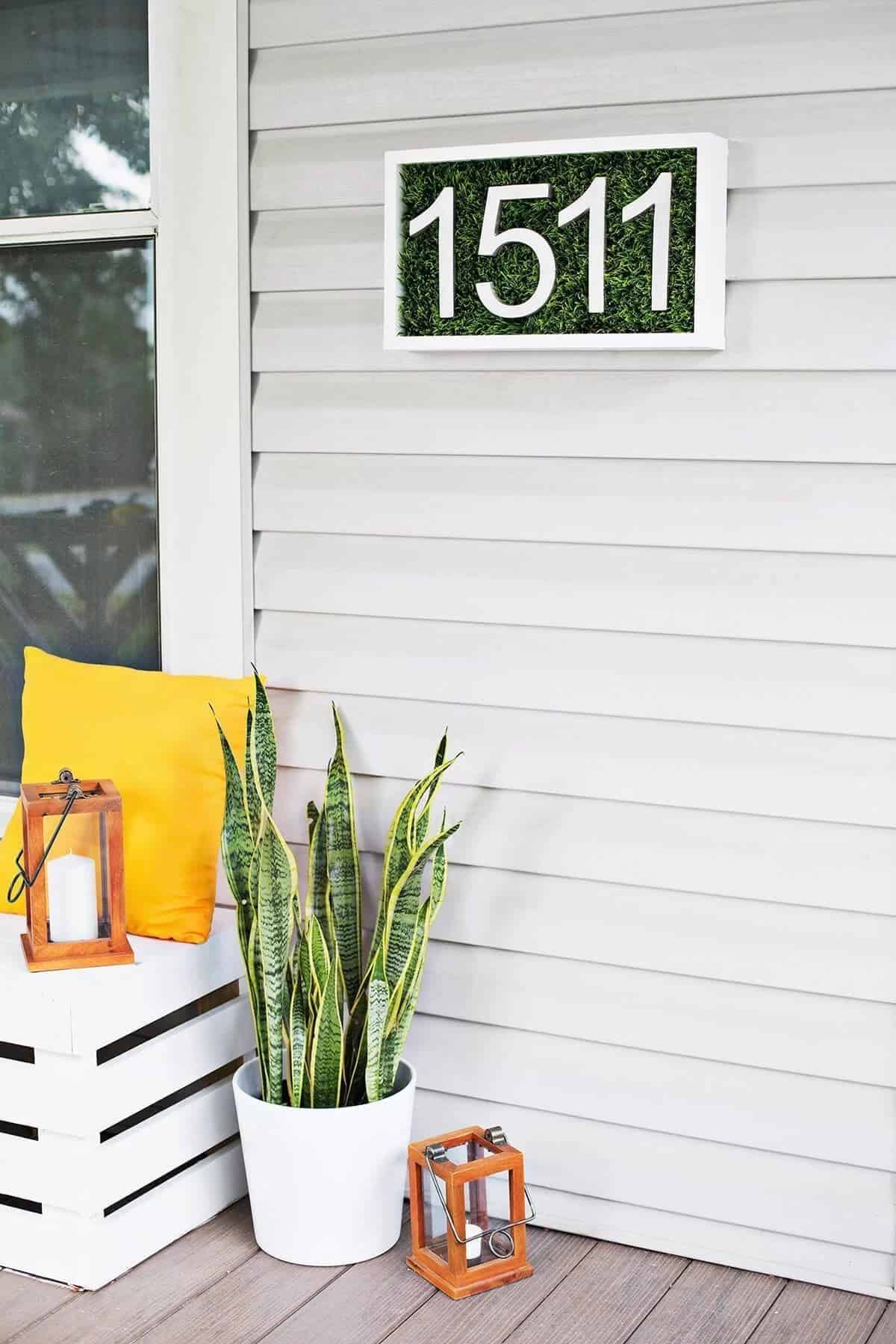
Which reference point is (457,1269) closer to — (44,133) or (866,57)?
(866,57)

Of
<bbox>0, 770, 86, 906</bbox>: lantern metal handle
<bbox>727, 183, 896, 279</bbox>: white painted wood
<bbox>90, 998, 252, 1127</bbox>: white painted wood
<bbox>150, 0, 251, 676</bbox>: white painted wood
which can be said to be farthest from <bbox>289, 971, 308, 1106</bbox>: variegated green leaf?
<bbox>727, 183, 896, 279</bbox>: white painted wood

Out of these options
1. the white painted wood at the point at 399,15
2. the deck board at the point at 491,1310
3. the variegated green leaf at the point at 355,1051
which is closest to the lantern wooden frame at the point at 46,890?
the variegated green leaf at the point at 355,1051

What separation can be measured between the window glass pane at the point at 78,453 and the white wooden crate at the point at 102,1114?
61cm

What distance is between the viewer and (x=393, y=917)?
7.44 feet

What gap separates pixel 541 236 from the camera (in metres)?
2.21

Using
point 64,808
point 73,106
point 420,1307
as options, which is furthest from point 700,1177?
point 73,106

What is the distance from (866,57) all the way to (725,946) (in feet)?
4.31

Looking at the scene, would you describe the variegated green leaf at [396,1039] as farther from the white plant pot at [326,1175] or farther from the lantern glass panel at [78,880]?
the lantern glass panel at [78,880]

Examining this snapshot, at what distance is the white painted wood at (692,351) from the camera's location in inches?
82.1

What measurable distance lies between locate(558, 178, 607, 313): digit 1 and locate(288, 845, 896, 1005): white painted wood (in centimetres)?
92

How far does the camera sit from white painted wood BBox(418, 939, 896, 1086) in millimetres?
2195

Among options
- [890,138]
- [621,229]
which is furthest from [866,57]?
[621,229]

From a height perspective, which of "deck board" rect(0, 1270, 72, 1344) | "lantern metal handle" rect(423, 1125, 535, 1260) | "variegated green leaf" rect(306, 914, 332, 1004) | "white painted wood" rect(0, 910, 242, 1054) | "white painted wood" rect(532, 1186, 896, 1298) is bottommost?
"deck board" rect(0, 1270, 72, 1344)

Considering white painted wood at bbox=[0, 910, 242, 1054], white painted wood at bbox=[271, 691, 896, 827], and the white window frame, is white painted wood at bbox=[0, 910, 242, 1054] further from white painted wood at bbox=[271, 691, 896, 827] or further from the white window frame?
the white window frame
